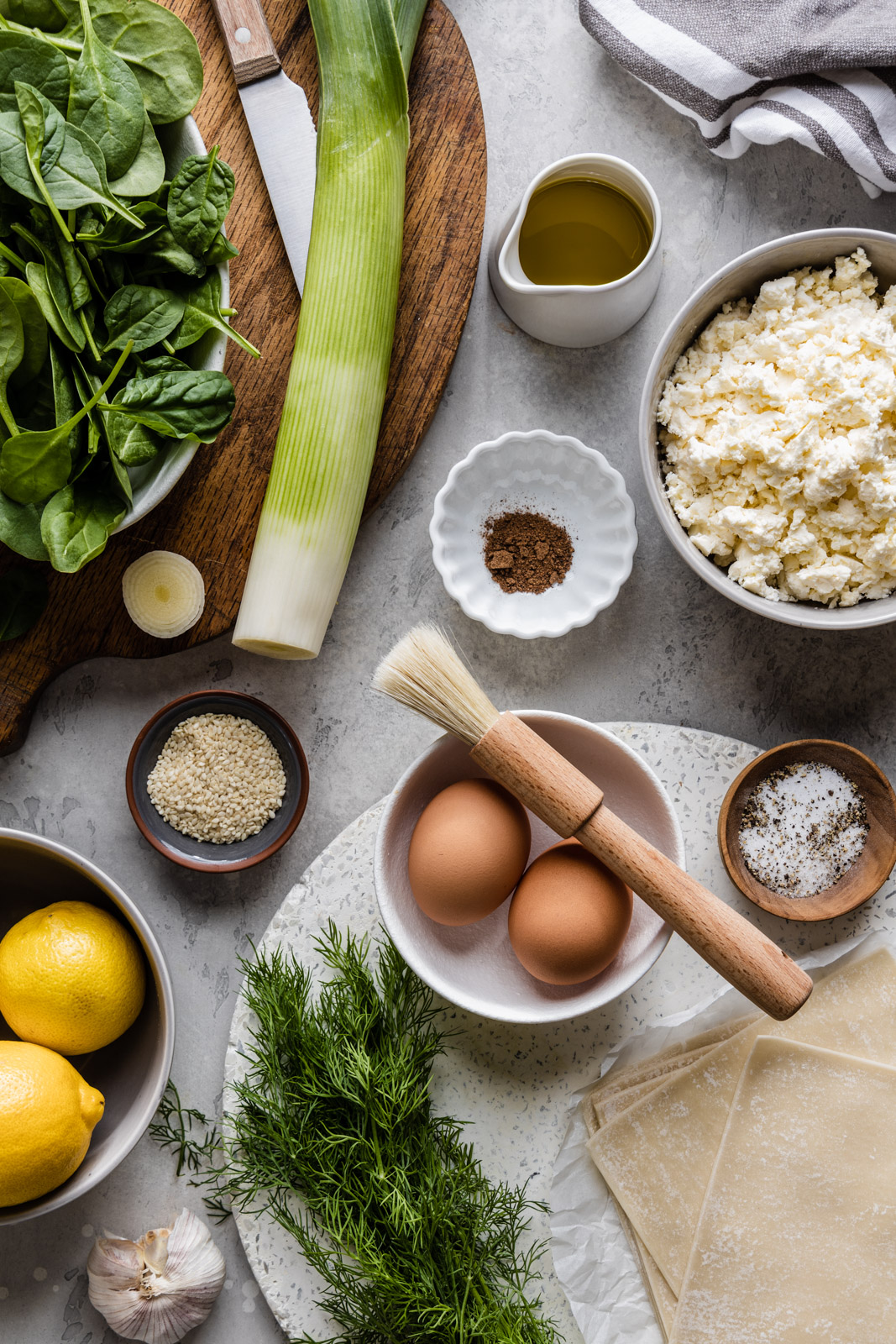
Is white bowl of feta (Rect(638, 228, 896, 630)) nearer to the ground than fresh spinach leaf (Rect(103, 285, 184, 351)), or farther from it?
nearer to the ground

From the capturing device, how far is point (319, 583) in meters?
1.10

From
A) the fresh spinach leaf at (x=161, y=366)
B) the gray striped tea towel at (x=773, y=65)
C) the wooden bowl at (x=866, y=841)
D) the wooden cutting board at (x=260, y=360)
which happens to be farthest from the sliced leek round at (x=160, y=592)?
the gray striped tea towel at (x=773, y=65)

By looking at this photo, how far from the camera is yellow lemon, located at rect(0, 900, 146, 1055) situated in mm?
1019

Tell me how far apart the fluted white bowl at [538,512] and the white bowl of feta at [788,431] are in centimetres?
9

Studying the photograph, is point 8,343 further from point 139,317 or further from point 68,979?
point 68,979

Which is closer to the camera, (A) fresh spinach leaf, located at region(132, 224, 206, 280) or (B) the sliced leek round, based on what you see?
(A) fresh spinach leaf, located at region(132, 224, 206, 280)

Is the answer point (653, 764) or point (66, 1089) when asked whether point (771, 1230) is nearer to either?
point (653, 764)

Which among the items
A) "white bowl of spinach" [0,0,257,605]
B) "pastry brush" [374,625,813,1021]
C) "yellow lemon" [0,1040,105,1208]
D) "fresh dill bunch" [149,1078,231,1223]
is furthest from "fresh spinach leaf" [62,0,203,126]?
"fresh dill bunch" [149,1078,231,1223]

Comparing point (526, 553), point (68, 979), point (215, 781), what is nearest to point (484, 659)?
point (526, 553)

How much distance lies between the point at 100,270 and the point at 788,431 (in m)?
0.72

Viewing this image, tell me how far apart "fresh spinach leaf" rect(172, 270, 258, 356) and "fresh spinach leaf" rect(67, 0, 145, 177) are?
128 millimetres

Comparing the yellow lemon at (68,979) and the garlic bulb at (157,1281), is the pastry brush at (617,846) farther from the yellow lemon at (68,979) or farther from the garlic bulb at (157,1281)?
the garlic bulb at (157,1281)

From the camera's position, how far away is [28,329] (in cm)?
89

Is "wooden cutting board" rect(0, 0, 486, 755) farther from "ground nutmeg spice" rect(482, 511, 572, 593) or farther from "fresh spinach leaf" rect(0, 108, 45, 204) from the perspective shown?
"fresh spinach leaf" rect(0, 108, 45, 204)
